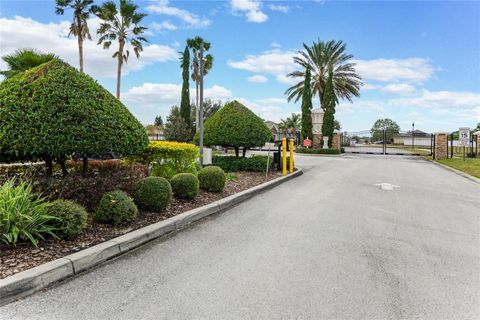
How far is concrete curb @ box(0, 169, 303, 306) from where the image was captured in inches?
117

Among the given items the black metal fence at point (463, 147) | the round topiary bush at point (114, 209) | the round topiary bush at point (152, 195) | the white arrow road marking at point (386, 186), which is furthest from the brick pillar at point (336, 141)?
the round topiary bush at point (114, 209)

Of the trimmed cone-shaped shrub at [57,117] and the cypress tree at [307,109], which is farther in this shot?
the cypress tree at [307,109]

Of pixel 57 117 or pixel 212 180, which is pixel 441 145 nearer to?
pixel 212 180

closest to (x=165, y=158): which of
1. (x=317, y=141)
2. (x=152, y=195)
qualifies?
(x=152, y=195)

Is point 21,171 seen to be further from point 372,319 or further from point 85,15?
point 85,15

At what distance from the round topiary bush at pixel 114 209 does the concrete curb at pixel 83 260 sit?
0.33 meters

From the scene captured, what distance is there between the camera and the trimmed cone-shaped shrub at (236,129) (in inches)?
458

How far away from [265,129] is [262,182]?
2971 mm

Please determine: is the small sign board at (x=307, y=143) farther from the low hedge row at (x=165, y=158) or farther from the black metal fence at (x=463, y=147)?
the low hedge row at (x=165, y=158)

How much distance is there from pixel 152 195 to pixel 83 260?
6.23 feet

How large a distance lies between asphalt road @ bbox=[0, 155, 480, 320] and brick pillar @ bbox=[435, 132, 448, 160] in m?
18.9

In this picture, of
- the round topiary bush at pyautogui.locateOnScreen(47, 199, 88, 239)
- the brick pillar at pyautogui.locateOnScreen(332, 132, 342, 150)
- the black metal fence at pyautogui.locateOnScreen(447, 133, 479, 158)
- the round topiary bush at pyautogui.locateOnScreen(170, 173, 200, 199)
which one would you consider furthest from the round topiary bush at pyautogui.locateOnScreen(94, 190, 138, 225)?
the brick pillar at pyautogui.locateOnScreen(332, 132, 342, 150)

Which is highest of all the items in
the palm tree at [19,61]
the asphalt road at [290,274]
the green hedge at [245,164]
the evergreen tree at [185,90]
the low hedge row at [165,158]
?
the evergreen tree at [185,90]

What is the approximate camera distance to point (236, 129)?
11.7m
